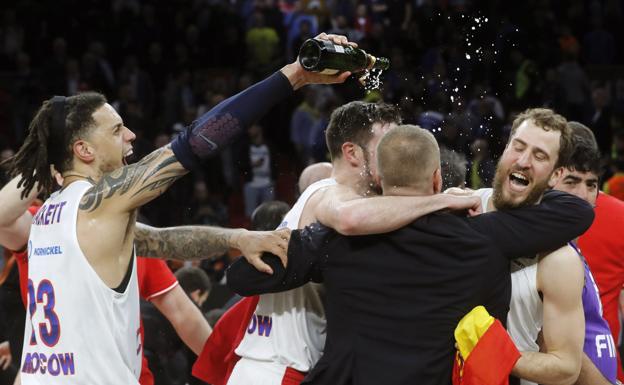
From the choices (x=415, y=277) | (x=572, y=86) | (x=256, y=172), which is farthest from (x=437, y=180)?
(x=572, y=86)

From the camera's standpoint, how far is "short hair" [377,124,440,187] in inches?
139

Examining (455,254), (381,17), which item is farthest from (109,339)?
(381,17)

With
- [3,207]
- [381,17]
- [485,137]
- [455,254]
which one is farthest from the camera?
[381,17]

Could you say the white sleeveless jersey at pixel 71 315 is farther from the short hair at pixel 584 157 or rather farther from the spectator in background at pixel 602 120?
the spectator in background at pixel 602 120

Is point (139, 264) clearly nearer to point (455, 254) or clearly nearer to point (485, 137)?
point (455, 254)

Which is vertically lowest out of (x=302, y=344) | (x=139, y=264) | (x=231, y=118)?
(x=302, y=344)

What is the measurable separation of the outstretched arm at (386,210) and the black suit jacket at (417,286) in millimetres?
53

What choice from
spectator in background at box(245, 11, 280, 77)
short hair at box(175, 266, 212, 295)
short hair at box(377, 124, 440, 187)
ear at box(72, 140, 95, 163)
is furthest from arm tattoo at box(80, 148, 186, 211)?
spectator in background at box(245, 11, 280, 77)

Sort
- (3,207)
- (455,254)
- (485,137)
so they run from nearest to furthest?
(455,254), (3,207), (485,137)

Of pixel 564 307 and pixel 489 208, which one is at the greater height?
pixel 489 208

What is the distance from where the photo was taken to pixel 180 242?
168 inches

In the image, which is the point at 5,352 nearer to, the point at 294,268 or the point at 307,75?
the point at 294,268

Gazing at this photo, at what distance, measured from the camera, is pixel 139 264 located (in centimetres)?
473

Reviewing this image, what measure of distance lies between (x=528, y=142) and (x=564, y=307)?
0.74 m
